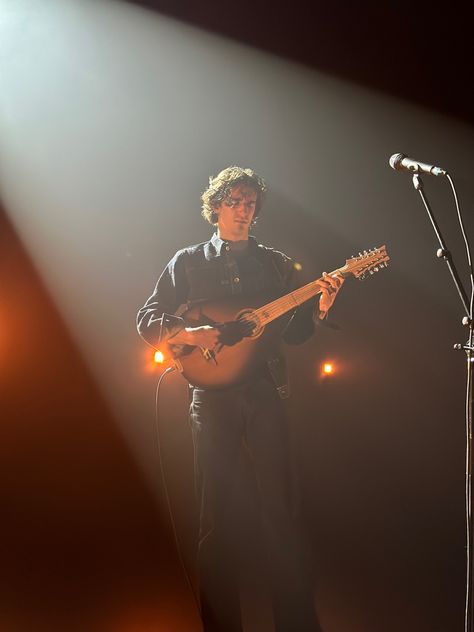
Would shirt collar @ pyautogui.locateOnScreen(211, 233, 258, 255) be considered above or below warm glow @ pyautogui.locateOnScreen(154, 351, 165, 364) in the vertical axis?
above

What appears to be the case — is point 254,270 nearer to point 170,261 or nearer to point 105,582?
point 170,261

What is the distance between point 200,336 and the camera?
8.53ft

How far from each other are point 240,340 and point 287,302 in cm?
29

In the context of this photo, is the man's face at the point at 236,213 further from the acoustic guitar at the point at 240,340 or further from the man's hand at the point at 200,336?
the man's hand at the point at 200,336

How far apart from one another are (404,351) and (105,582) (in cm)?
187

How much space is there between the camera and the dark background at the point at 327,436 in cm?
253

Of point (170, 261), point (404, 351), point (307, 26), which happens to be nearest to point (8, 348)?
point (170, 261)

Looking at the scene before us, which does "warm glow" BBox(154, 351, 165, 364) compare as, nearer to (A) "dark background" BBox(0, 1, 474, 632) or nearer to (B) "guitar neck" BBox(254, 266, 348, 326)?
(A) "dark background" BBox(0, 1, 474, 632)

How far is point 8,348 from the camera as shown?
2.88 metres

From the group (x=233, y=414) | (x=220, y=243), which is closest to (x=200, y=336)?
(x=233, y=414)

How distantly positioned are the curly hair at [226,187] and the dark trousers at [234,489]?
0.89 metres

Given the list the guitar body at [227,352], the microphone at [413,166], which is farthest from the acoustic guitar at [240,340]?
the microphone at [413,166]

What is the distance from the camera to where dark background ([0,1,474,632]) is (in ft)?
8.29

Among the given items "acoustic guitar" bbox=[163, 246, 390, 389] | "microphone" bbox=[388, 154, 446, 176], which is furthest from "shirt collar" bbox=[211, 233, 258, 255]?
"microphone" bbox=[388, 154, 446, 176]
